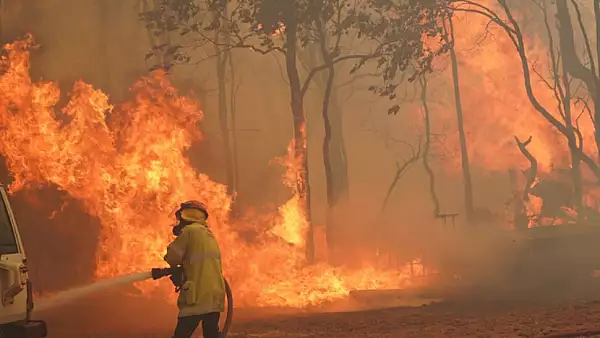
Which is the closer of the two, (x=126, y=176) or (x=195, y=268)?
(x=195, y=268)

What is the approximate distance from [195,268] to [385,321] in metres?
6.96

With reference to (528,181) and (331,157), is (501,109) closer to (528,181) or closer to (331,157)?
(528,181)

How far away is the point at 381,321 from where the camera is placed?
1273 cm

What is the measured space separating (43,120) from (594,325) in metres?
13.9

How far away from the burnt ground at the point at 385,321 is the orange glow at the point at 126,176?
1.84 meters

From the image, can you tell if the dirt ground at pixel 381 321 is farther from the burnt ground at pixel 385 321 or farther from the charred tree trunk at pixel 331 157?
the charred tree trunk at pixel 331 157

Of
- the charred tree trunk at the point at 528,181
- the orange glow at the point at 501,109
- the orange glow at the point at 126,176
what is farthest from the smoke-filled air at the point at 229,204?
the orange glow at the point at 501,109

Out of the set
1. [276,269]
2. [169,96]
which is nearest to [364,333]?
[276,269]

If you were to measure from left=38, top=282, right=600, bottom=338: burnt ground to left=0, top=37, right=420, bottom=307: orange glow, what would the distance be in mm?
1842

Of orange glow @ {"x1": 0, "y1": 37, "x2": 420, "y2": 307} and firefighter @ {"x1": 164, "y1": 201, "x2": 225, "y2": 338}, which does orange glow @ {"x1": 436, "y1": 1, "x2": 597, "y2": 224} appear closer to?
orange glow @ {"x1": 0, "y1": 37, "x2": 420, "y2": 307}

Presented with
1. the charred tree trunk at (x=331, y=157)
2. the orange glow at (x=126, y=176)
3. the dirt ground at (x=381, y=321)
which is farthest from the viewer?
the charred tree trunk at (x=331, y=157)

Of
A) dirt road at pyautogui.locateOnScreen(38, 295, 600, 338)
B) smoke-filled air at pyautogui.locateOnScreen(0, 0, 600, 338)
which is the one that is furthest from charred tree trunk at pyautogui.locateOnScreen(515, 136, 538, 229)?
dirt road at pyautogui.locateOnScreen(38, 295, 600, 338)

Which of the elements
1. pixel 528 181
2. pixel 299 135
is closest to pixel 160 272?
pixel 299 135

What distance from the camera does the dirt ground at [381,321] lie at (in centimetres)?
1056
